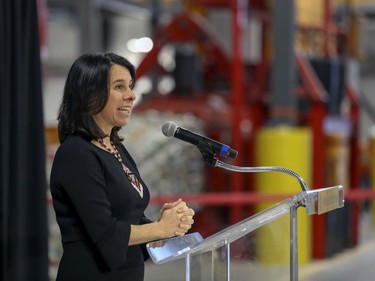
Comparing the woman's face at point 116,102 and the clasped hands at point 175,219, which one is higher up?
the woman's face at point 116,102

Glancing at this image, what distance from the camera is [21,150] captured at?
413cm

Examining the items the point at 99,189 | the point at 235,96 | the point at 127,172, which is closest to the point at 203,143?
the point at 127,172

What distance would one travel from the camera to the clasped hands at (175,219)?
2682 millimetres

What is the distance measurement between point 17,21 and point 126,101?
4.93ft

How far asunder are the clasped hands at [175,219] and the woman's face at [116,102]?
0.97ft

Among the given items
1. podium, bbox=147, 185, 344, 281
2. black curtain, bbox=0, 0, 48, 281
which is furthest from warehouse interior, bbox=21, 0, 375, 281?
podium, bbox=147, 185, 344, 281

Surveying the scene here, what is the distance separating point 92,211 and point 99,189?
0.22 feet

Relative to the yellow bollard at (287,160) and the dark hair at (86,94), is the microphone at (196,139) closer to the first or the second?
the dark hair at (86,94)

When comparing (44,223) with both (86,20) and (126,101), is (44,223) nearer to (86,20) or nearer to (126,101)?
(126,101)

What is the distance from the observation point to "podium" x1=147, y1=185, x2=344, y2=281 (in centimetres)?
263

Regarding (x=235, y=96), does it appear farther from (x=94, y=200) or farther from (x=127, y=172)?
(x=94, y=200)

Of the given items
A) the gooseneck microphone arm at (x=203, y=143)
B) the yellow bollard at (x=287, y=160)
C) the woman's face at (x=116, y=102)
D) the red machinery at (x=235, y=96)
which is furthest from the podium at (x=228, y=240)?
the red machinery at (x=235, y=96)

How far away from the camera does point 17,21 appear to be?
4062mm

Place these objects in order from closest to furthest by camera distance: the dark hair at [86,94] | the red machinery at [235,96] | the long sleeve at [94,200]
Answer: the long sleeve at [94,200] < the dark hair at [86,94] < the red machinery at [235,96]
